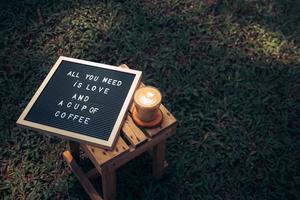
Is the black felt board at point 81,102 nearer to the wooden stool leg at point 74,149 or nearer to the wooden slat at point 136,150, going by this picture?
the wooden slat at point 136,150

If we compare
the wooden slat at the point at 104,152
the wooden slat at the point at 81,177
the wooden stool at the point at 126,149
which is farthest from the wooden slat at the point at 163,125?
the wooden slat at the point at 81,177

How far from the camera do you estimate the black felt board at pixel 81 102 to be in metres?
2.32

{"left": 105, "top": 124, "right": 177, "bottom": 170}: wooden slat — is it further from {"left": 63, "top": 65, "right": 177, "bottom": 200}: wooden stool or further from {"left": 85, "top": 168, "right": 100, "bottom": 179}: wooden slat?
{"left": 85, "top": 168, "right": 100, "bottom": 179}: wooden slat

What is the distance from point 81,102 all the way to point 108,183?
59 cm

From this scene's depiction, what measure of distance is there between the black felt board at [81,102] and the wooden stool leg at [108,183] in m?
0.27

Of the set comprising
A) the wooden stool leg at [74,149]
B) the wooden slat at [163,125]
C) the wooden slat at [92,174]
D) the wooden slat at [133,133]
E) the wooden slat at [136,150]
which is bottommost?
the wooden slat at [92,174]

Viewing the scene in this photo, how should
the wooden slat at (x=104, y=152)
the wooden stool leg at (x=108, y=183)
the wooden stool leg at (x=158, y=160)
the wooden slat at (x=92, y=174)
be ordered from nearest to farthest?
1. the wooden slat at (x=104, y=152)
2. the wooden stool leg at (x=108, y=183)
3. the wooden stool leg at (x=158, y=160)
4. the wooden slat at (x=92, y=174)

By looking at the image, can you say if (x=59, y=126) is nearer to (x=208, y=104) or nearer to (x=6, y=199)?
(x=6, y=199)

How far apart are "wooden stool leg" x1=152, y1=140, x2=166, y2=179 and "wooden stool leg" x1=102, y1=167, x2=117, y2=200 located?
Answer: 375 mm

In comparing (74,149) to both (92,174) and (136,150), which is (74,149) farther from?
(136,150)

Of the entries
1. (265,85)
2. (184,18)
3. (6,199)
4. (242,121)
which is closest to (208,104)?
(242,121)

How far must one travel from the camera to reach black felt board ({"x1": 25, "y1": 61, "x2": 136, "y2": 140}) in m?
2.32

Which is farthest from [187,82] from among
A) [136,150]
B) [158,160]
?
[136,150]

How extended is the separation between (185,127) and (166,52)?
969 millimetres
